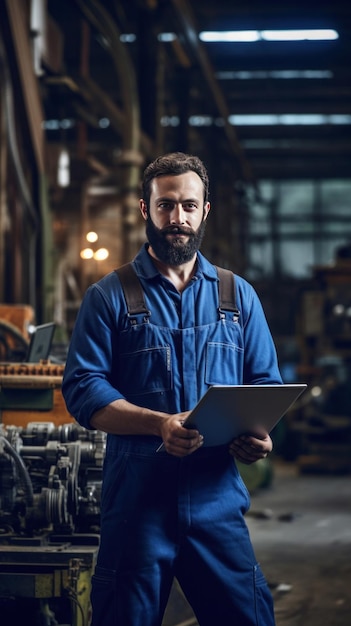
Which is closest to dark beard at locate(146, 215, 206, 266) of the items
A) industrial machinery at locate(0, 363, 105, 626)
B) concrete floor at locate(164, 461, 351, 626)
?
industrial machinery at locate(0, 363, 105, 626)

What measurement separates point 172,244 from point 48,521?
5.22 feet

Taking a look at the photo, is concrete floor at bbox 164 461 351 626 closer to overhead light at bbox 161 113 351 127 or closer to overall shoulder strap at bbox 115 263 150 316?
overall shoulder strap at bbox 115 263 150 316

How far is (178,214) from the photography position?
2812mm

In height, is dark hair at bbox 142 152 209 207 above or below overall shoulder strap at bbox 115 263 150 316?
above

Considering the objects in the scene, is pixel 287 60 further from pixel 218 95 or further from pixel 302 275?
pixel 302 275

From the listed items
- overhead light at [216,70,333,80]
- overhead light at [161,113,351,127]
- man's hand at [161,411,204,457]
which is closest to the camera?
man's hand at [161,411,204,457]

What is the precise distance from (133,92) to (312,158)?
10.6m

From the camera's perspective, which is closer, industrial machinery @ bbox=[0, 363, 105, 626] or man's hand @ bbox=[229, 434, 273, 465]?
man's hand @ bbox=[229, 434, 273, 465]

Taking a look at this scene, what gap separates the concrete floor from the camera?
5.17 metres

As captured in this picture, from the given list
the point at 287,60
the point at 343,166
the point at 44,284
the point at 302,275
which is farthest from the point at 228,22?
the point at 302,275

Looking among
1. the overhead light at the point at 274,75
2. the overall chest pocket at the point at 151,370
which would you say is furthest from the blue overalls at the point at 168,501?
the overhead light at the point at 274,75

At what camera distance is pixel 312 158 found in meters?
19.8

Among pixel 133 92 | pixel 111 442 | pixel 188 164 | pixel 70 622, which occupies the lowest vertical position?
pixel 70 622

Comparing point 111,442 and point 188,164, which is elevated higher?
point 188,164
